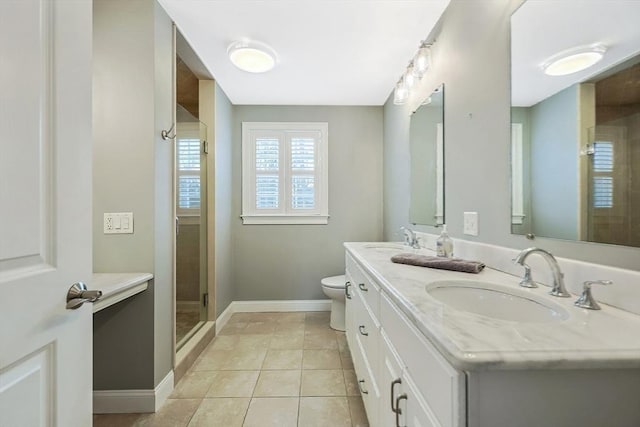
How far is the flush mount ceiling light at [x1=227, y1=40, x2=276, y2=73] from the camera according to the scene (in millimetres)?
1997

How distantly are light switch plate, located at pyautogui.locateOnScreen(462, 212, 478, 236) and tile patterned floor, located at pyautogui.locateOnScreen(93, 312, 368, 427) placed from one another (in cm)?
116

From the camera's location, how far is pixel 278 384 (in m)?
1.82

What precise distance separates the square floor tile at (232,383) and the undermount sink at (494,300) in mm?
1421

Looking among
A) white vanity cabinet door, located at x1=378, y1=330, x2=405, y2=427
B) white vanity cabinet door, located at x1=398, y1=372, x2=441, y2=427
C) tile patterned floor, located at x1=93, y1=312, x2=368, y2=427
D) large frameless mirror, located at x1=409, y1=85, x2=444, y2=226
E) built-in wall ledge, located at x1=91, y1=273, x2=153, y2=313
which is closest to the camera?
white vanity cabinet door, located at x1=398, y1=372, x2=441, y2=427

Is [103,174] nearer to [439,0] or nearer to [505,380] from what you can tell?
[505,380]

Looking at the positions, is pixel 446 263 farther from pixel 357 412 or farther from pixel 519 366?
pixel 357 412

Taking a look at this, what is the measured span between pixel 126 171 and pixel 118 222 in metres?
0.29

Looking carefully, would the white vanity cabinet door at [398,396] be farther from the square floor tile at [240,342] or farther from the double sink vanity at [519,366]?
the square floor tile at [240,342]

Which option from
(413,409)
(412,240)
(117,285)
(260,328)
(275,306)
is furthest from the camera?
(275,306)

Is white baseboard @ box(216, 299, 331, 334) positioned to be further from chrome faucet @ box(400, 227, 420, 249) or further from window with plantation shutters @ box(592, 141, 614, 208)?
window with plantation shutters @ box(592, 141, 614, 208)

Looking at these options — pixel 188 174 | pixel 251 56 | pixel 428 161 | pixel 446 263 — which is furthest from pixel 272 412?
pixel 251 56

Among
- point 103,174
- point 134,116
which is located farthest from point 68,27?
point 103,174

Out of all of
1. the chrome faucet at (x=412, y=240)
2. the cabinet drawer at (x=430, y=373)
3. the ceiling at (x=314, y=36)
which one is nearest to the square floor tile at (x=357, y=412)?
the cabinet drawer at (x=430, y=373)

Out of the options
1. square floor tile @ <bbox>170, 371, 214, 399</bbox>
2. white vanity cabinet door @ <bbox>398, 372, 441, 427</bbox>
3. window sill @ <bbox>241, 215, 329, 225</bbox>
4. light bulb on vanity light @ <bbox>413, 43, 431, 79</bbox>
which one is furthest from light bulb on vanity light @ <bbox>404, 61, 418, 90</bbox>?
square floor tile @ <bbox>170, 371, 214, 399</bbox>
